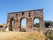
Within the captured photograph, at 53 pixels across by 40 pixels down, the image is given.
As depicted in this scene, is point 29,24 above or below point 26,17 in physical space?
below

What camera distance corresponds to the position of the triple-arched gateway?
22.0 m

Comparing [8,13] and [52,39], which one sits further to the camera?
[8,13]

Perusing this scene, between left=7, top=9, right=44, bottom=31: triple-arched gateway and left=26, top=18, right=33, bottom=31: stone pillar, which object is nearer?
left=7, top=9, right=44, bottom=31: triple-arched gateway

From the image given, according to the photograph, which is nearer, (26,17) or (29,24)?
(29,24)

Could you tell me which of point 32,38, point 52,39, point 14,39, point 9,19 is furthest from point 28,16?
point 14,39

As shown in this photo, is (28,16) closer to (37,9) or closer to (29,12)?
(29,12)

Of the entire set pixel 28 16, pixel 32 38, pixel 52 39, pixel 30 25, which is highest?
pixel 28 16

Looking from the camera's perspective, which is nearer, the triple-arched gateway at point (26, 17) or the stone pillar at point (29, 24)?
the triple-arched gateway at point (26, 17)

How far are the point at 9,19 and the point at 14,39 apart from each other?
1540 centimetres

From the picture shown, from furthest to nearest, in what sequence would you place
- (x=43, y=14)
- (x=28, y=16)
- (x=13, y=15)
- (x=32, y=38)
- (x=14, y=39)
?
(x=13, y=15) < (x=28, y=16) < (x=43, y=14) < (x=32, y=38) < (x=14, y=39)

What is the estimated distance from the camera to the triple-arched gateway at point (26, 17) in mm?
21953

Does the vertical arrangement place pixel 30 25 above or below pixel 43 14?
below

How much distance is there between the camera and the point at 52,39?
73.5 feet

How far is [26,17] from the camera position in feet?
77.2
